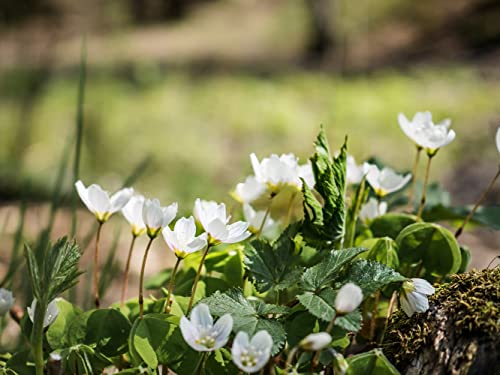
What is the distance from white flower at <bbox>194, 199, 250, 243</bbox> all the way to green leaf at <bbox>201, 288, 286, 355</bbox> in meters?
0.06

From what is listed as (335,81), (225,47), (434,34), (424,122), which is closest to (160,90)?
(335,81)

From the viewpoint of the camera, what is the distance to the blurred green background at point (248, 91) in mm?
4309

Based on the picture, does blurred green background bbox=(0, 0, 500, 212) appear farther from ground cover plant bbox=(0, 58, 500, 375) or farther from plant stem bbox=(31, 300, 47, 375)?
plant stem bbox=(31, 300, 47, 375)

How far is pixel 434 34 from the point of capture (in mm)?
7719

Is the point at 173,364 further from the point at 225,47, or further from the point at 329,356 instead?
→ the point at 225,47

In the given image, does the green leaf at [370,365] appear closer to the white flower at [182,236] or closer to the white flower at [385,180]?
the white flower at [182,236]

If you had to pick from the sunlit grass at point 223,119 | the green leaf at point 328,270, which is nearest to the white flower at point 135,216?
the green leaf at point 328,270

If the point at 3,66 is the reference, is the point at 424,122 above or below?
above

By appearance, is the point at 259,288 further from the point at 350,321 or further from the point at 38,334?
the point at 38,334

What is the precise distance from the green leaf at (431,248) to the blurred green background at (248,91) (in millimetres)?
1313

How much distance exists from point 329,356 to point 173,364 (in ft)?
0.55

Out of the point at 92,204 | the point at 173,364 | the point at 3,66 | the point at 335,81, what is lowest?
the point at 3,66

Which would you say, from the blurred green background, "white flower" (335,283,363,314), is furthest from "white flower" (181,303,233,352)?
the blurred green background

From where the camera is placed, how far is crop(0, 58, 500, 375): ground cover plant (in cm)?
64
